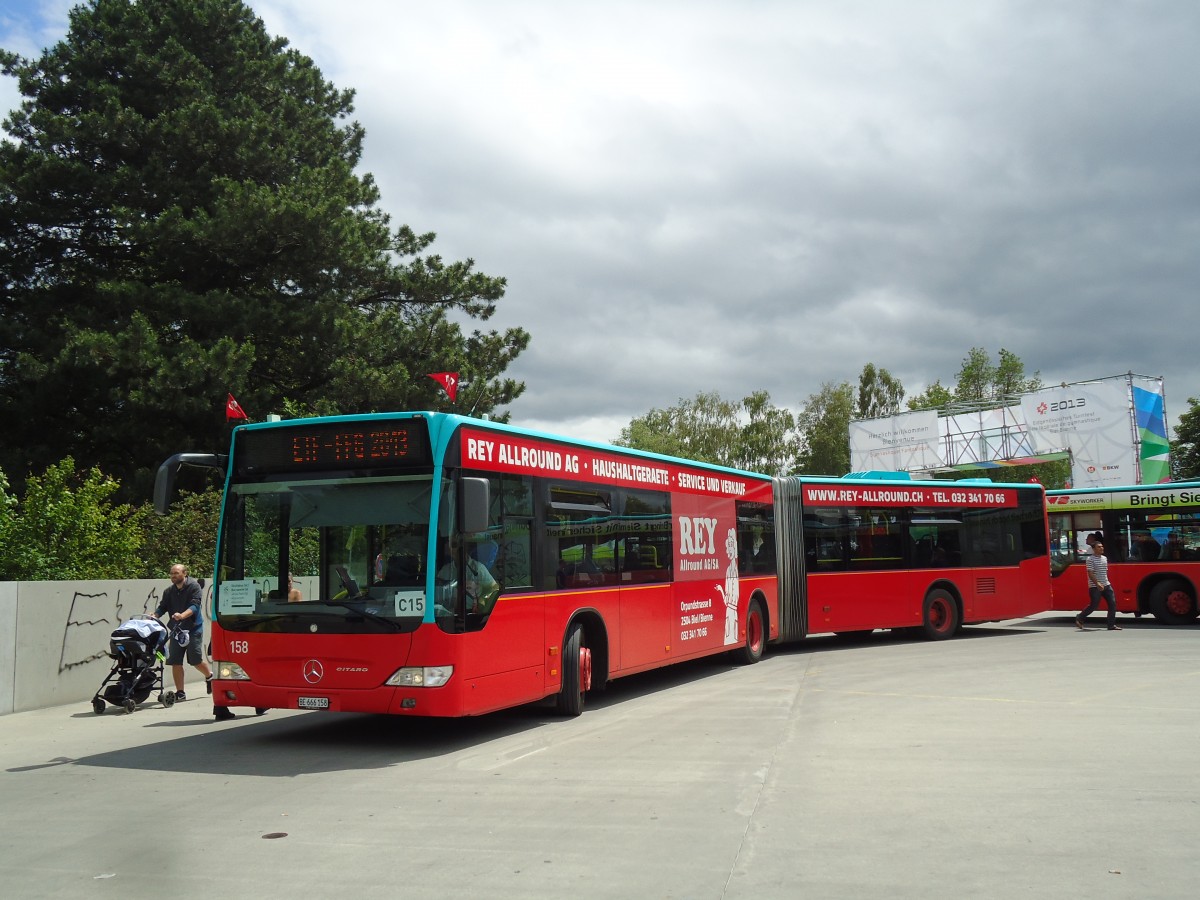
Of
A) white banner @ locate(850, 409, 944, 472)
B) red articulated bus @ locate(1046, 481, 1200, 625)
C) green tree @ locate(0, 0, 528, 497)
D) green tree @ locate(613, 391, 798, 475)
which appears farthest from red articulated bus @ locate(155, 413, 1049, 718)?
green tree @ locate(613, 391, 798, 475)

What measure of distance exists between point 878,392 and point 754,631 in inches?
2763

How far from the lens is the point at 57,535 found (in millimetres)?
15977

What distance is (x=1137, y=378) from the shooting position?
134 ft

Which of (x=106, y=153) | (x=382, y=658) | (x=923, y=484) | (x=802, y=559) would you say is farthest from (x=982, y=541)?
(x=106, y=153)

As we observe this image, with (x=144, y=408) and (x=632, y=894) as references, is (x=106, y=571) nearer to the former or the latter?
(x=144, y=408)

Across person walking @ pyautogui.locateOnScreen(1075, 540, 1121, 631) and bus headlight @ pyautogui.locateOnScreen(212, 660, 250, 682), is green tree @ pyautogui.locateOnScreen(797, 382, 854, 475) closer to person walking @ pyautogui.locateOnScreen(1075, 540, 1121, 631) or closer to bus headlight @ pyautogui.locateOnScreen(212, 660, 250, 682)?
person walking @ pyautogui.locateOnScreen(1075, 540, 1121, 631)

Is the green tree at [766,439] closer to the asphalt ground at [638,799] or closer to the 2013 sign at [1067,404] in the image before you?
the 2013 sign at [1067,404]

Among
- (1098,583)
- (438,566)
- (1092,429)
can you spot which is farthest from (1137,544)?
(1092,429)

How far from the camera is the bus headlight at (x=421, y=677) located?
9.10 meters

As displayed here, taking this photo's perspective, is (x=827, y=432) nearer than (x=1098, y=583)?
No

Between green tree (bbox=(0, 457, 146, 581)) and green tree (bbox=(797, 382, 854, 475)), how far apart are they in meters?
65.0

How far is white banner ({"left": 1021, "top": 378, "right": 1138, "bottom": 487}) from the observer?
134ft

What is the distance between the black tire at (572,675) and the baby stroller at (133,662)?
5364mm

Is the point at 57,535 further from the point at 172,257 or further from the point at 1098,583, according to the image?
the point at 1098,583
